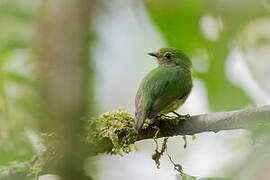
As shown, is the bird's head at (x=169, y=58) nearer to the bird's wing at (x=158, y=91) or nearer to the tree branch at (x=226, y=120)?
the bird's wing at (x=158, y=91)

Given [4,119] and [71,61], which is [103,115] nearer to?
[4,119]

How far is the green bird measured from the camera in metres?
2.97

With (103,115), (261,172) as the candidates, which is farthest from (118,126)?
(261,172)

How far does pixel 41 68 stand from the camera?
0.92 metres

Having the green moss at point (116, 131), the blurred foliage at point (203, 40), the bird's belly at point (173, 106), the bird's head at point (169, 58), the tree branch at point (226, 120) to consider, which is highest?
the bird's head at point (169, 58)

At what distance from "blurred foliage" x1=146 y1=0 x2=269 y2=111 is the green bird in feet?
4.35

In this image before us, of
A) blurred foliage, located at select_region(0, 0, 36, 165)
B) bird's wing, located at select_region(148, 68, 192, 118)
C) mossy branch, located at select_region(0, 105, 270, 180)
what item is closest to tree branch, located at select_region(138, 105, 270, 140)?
mossy branch, located at select_region(0, 105, 270, 180)

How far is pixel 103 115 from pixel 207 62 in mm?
1584

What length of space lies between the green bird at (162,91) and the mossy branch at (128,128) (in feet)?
0.31

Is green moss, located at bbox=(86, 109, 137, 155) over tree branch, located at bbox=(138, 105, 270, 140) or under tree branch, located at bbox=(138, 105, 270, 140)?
over

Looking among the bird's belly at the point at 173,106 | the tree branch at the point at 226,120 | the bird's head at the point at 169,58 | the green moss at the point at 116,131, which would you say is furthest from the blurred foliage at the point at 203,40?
the bird's head at the point at 169,58

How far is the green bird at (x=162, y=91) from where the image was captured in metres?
2.97

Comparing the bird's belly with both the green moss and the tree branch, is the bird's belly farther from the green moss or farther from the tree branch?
the tree branch

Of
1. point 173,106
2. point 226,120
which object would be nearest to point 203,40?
point 226,120
